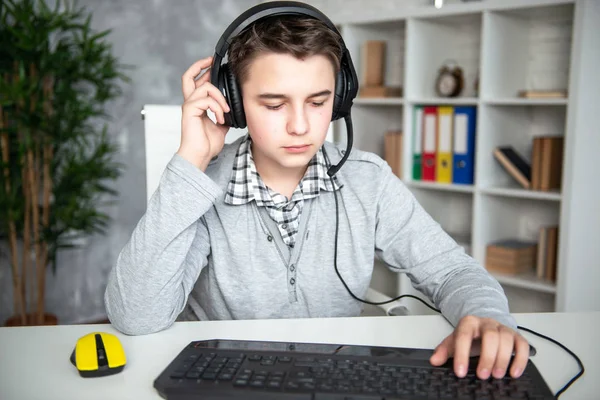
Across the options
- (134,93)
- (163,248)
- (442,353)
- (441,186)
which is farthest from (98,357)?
(134,93)

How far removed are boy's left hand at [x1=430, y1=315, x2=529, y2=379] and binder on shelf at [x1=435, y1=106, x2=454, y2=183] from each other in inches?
79.1

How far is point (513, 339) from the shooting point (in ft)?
2.73

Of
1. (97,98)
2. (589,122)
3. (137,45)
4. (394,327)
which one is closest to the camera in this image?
(394,327)

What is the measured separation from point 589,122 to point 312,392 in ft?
6.54

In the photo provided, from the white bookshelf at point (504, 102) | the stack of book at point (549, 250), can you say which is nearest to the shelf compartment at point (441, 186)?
the white bookshelf at point (504, 102)

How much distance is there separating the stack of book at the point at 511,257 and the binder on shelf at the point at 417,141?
19.6 inches

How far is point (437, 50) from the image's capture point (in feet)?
9.71

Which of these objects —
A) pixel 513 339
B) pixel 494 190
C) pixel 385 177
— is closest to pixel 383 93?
pixel 494 190

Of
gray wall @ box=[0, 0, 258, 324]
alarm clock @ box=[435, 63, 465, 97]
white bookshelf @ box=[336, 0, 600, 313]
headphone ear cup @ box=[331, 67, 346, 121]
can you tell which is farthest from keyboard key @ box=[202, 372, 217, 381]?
gray wall @ box=[0, 0, 258, 324]

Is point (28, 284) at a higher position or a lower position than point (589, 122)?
lower

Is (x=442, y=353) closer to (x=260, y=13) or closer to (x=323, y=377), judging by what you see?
(x=323, y=377)

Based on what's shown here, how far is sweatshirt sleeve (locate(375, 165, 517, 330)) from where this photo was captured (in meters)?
1.05

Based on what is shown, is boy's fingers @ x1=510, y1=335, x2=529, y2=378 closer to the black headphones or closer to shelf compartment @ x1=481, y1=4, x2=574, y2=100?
the black headphones

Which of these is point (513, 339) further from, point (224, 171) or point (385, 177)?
point (224, 171)
